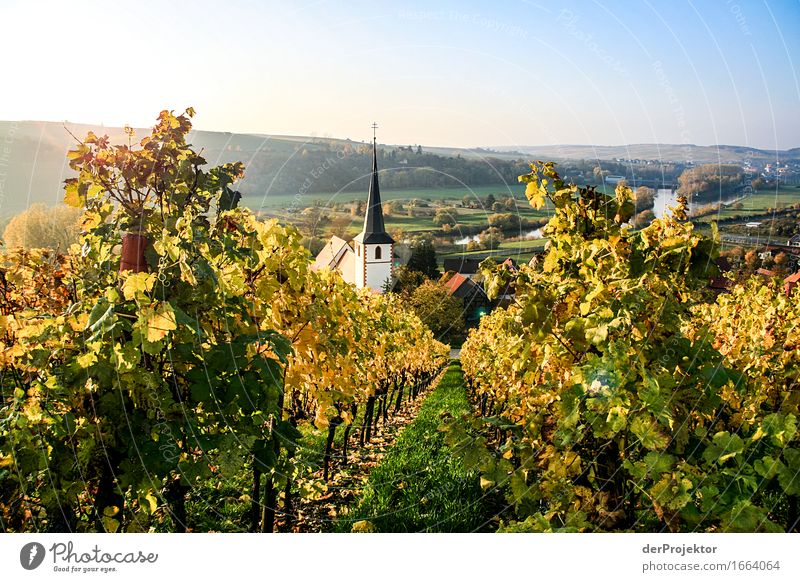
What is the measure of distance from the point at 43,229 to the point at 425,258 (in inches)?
668

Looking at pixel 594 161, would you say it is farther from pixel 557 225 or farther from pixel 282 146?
pixel 282 146

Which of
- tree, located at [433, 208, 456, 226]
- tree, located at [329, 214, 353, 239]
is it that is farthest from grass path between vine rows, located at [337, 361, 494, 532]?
tree, located at [433, 208, 456, 226]

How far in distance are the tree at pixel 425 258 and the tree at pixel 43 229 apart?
1577 centimetres

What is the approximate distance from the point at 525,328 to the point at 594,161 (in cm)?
143

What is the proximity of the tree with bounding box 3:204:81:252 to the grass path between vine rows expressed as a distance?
3216 millimetres

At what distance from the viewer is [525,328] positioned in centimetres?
362

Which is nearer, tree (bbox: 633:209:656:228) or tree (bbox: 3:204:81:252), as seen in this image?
tree (bbox: 633:209:656:228)

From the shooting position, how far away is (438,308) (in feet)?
78.4

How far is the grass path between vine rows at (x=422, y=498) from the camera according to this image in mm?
5582

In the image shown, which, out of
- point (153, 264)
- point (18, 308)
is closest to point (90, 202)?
point (153, 264)

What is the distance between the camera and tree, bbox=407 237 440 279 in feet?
70.1
